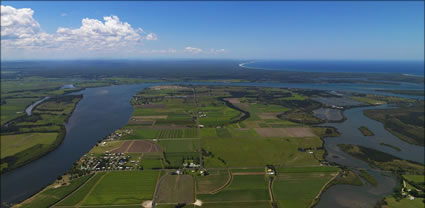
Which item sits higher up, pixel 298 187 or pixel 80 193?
pixel 80 193

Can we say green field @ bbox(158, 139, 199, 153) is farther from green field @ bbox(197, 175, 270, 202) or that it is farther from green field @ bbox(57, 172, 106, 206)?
green field @ bbox(57, 172, 106, 206)

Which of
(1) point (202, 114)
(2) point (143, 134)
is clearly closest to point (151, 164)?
(2) point (143, 134)

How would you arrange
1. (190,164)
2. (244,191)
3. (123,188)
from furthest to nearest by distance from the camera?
(190,164) → (123,188) → (244,191)

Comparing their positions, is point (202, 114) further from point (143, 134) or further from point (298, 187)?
point (298, 187)

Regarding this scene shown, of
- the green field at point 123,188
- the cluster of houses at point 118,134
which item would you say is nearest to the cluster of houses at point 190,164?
the green field at point 123,188

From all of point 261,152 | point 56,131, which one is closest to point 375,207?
point 261,152

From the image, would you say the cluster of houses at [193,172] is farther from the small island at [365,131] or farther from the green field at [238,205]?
the small island at [365,131]

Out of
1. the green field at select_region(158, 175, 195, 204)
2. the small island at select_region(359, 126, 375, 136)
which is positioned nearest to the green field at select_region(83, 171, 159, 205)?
the green field at select_region(158, 175, 195, 204)
